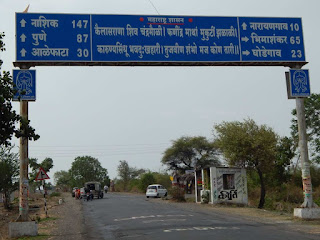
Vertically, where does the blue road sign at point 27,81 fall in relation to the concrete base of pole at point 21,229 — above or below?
above

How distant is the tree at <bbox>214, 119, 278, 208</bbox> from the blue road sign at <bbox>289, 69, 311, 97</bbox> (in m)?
9.21

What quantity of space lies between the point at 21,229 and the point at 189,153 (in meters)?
57.4

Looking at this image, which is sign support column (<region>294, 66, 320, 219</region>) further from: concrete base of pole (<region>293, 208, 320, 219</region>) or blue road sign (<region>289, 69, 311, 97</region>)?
blue road sign (<region>289, 69, 311, 97</region>)

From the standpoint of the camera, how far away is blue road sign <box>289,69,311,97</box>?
18531 millimetres

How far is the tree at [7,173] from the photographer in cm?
3709

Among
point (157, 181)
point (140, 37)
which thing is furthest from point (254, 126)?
point (157, 181)

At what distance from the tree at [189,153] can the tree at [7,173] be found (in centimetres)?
3560

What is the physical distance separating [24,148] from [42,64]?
136 inches

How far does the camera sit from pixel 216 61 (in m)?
17.2

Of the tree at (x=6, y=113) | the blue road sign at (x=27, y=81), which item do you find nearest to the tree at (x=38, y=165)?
the blue road sign at (x=27, y=81)

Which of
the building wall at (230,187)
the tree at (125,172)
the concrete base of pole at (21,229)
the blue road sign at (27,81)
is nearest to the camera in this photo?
the concrete base of pole at (21,229)

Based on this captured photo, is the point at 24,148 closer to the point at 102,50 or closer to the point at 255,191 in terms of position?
the point at 102,50

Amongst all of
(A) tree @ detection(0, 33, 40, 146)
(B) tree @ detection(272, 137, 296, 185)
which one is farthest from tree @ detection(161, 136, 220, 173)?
(A) tree @ detection(0, 33, 40, 146)

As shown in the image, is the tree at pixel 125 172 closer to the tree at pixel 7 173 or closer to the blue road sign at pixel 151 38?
the tree at pixel 7 173
